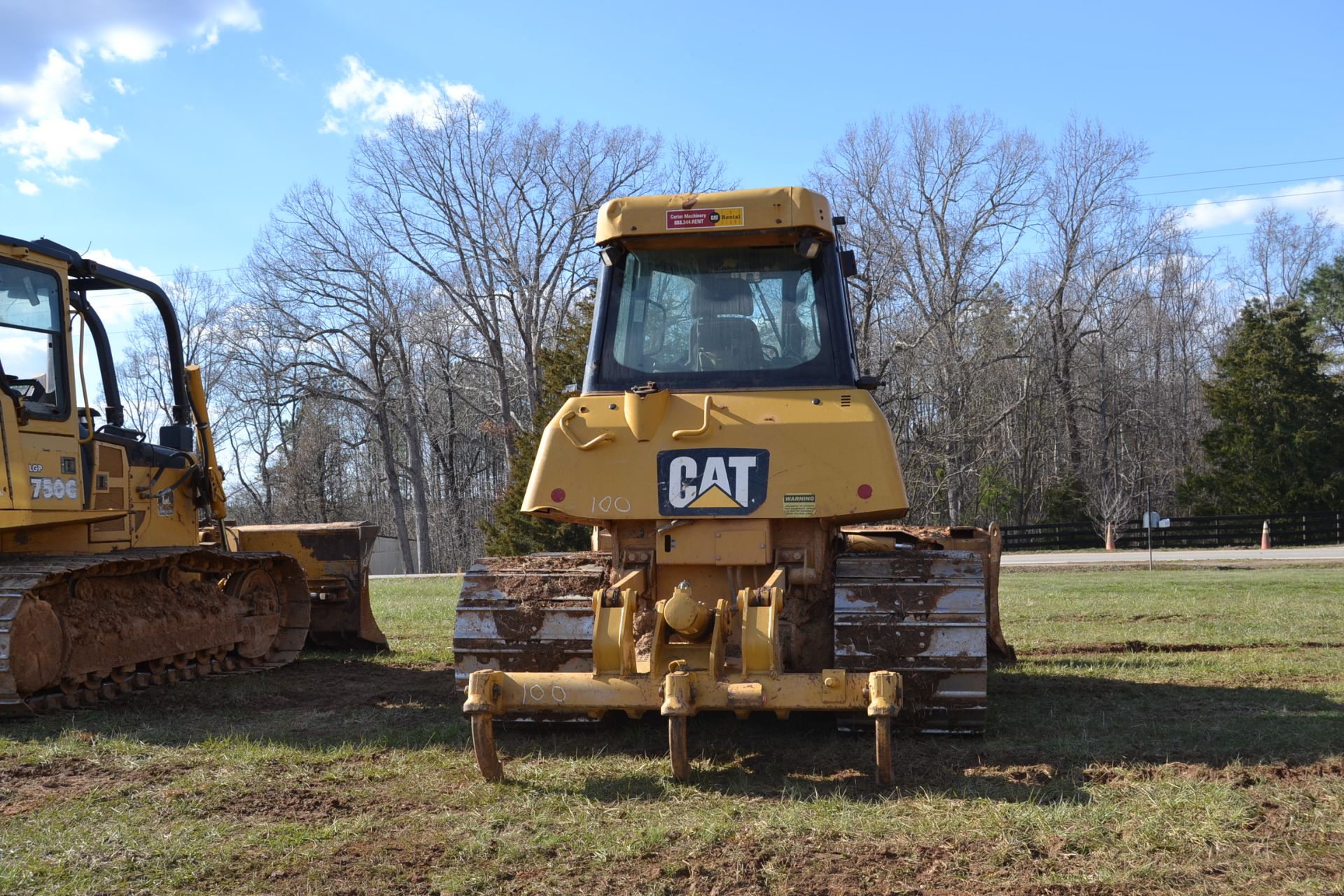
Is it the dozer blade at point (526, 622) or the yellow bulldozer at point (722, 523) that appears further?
the dozer blade at point (526, 622)

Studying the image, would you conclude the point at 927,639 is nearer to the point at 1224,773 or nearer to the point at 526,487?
the point at 1224,773

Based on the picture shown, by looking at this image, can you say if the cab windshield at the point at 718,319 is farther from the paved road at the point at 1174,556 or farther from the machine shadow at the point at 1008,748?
the paved road at the point at 1174,556

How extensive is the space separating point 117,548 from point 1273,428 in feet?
136

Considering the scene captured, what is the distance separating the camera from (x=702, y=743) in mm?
6445

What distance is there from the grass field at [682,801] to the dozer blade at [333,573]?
8.30ft

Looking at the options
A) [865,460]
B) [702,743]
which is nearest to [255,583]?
[702,743]

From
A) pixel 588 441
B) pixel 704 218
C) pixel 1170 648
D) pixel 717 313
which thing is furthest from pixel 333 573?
pixel 1170 648

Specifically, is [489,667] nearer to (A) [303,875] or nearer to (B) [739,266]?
(A) [303,875]

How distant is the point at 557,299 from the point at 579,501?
114ft

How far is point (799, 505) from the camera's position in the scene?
6145 millimetres

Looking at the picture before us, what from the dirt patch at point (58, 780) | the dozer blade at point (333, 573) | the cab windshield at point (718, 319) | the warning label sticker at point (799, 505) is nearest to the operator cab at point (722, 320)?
the cab windshield at point (718, 319)

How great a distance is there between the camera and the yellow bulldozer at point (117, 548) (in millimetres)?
7730

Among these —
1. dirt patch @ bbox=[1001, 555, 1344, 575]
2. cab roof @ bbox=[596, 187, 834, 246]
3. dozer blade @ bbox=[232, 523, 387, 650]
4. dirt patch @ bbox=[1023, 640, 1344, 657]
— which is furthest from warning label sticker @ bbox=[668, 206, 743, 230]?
dirt patch @ bbox=[1001, 555, 1344, 575]

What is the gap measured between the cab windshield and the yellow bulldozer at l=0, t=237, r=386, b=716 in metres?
3.87
